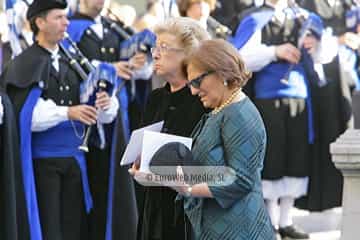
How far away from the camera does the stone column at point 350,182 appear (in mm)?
6570

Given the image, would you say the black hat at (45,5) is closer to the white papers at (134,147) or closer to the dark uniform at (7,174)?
the dark uniform at (7,174)

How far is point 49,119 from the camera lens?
703 centimetres

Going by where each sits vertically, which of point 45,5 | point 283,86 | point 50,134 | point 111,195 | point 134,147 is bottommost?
point 111,195

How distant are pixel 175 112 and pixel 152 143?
71cm

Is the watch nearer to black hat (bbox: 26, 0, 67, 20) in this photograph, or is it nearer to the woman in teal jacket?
the woman in teal jacket

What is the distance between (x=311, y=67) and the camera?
30.4 ft

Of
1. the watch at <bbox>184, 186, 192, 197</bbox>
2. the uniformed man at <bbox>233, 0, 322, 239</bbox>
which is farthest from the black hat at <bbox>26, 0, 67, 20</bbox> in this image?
the watch at <bbox>184, 186, 192, 197</bbox>

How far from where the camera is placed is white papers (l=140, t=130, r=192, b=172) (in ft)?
16.6

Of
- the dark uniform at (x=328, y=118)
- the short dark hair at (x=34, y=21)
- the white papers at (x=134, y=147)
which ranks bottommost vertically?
the dark uniform at (x=328, y=118)

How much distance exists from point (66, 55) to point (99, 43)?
787 mm

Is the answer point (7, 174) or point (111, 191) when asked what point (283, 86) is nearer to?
point (111, 191)

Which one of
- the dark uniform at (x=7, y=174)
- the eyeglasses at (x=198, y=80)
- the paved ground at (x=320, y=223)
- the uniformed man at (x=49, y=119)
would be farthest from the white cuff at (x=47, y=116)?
the paved ground at (x=320, y=223)

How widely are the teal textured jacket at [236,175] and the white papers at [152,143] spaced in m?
0.10

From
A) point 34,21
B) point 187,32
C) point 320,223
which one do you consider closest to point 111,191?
point 34,21
